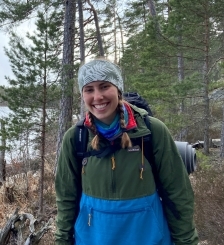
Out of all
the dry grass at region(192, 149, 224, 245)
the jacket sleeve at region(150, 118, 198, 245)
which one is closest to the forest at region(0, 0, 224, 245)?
the dry grass at region(192, 149, 224, 245)

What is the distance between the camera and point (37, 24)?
7.50m

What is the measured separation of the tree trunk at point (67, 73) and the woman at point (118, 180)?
642cm

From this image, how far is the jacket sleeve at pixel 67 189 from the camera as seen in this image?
180 centimetres

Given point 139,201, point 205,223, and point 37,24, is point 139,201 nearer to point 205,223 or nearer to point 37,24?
point 205,223

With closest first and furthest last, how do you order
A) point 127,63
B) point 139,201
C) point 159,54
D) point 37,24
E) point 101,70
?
point 139,201
point 101,70
point 37,24
point 159,54
point 127,63

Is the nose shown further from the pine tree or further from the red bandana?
the pine tree

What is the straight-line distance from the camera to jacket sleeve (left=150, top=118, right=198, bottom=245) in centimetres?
167

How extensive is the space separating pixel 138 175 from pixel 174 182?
21 centimetres

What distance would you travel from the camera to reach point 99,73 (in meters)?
1.78

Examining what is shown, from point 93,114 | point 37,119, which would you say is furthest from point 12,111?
point 93,114

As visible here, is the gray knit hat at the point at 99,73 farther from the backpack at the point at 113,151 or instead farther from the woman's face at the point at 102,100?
the backpack at the point at 113,151

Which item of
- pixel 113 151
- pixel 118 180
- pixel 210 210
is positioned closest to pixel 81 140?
pixel 113 151

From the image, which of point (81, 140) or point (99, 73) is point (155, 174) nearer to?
point (81, 140)

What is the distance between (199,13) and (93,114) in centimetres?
793
